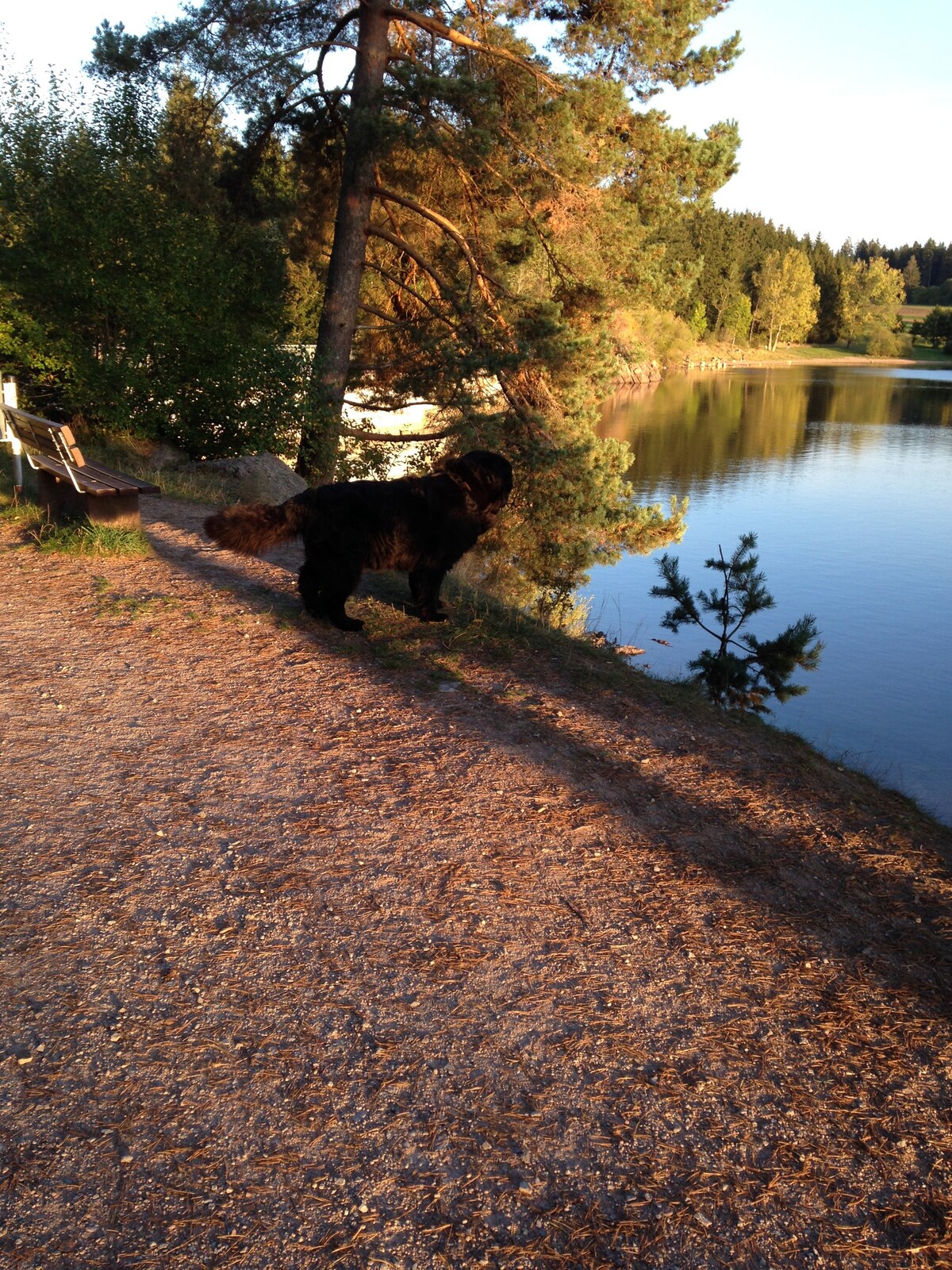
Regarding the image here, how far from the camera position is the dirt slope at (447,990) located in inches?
85.5

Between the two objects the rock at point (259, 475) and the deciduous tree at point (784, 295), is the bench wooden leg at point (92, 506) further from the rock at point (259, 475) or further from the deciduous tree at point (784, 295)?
the deciduous tree at point (784, 295)

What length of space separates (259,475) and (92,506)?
13.4ft

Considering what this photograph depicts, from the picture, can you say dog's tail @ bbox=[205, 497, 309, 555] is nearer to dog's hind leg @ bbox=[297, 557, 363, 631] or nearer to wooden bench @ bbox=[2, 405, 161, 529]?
dog's hind leg @ bbox=[297, 557, 363, 631]

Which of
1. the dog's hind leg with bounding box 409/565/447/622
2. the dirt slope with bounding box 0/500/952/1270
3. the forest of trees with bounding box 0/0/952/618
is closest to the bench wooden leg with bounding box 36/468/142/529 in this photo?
the dog's hind leg with bounding box 409/565/447/622

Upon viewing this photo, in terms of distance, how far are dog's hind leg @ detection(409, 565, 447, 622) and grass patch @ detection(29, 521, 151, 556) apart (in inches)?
103

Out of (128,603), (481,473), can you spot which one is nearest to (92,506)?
(128,603)

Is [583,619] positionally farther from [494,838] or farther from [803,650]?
[494,838]

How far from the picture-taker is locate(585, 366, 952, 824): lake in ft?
34.8

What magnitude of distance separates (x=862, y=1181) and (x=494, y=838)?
1.82m

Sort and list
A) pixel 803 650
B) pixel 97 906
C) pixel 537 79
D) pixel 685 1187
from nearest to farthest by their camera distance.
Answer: pixel 685 1187 < pixel 97 906 < pixel 803 650 < pixel 537 79

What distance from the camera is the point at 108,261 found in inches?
488

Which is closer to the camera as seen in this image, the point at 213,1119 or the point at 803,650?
the point at 213,1119

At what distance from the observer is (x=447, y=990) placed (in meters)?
2.91

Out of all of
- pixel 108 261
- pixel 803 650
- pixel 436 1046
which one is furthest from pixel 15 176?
pixel 436 1046
